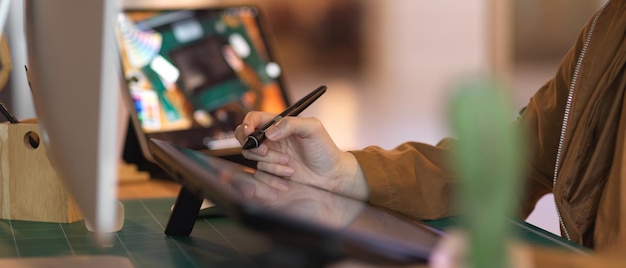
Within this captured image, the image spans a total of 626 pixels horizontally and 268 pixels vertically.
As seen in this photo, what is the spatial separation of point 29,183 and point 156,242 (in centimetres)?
25

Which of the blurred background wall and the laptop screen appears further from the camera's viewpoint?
the blurred background wall

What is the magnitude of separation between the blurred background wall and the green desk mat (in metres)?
4.26

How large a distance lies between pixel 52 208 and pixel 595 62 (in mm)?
788

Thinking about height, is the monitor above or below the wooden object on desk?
above

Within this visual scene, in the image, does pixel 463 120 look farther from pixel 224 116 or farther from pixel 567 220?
pixel 224 116

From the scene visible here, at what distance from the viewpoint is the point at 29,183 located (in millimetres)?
1258

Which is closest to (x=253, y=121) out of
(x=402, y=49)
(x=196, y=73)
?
(x=196, y=73)

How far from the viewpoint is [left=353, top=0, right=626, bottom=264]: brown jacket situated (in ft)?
3.98

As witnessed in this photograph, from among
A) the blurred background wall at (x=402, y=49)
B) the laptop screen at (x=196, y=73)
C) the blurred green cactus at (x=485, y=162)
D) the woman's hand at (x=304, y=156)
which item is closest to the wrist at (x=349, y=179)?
the woman's hand at (x=304, y=156)

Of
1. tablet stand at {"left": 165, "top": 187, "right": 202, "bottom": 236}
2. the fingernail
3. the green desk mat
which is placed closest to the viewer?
the green desk mat

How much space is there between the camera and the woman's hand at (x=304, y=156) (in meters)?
1.24

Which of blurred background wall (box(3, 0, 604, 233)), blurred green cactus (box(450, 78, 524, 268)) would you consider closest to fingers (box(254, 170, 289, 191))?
blurred green cactus (box(450, 78, 524, 268))

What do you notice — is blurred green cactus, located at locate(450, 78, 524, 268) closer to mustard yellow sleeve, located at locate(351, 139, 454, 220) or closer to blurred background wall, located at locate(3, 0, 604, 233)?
mustard yellow sleeve, located at locate(351, 139, 454, 220)

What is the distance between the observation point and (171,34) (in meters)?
2.01
